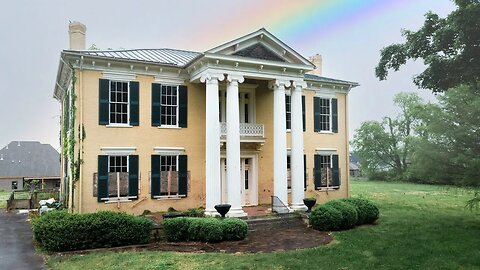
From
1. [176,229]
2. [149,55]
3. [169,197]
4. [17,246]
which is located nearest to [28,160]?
[149,55]

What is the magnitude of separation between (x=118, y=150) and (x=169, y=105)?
10.7ft

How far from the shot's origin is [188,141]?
760 inches

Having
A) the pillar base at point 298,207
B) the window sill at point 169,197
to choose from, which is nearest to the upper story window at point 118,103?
the window sill at point 169,197

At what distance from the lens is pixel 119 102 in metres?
17.9

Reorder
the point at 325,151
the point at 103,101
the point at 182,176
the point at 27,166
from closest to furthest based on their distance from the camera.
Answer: the point at 103,101 → the point at 182,176 → the point at 325,151 → the point at 27,166

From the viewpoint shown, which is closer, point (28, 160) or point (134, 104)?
point (134, 104)

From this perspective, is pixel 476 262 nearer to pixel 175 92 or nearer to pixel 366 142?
pixel 175 92

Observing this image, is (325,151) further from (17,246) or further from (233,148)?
(17,246)

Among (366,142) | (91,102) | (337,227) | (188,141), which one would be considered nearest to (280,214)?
(337,227)

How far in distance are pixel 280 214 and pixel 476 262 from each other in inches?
343

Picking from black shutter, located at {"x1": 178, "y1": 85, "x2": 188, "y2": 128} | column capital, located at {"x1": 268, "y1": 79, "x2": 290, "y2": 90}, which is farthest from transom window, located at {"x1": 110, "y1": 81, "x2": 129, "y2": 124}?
column capital, located at {"x1": 268, "y1": 79, "x2": 290, "y2": 90}

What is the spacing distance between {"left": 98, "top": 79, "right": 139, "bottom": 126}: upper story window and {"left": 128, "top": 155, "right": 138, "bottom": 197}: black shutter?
165 centimetres

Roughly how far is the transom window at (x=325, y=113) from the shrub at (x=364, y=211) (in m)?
6.85

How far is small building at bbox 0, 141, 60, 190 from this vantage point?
1918 inches
